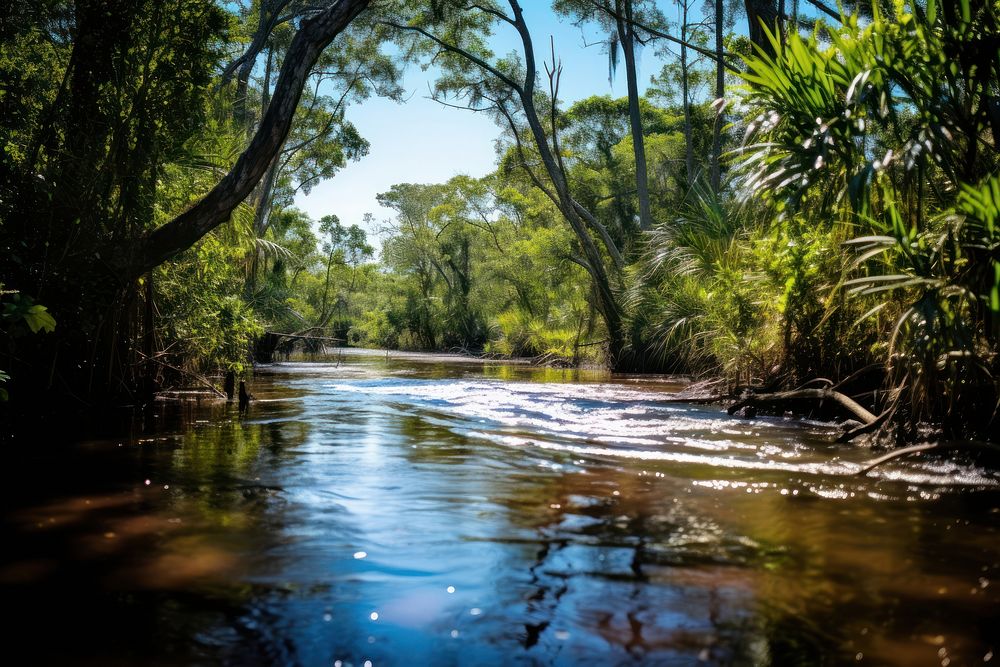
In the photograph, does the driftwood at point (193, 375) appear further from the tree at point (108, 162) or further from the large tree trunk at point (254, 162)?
the large tree trunk at point (254, 162)

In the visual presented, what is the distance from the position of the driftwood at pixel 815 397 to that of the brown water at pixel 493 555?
424 mm

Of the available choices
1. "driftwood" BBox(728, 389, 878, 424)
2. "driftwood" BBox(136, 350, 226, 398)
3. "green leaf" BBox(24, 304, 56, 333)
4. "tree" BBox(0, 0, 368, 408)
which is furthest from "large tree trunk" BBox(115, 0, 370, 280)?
"driftwood" BBox(728, 389, 878, 424)

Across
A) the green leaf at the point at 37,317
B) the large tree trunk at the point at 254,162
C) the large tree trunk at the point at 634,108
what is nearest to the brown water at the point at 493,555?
the green leaf at the point at 37,317

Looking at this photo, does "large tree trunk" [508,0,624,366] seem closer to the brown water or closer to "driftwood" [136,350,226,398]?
"driftwood" [136,350,226,398]

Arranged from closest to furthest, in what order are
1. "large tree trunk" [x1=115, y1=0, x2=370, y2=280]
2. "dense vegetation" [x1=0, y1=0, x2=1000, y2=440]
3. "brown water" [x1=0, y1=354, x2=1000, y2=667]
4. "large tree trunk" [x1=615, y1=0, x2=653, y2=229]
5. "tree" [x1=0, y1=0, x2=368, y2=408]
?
"brown water" [x1=0, y1=354, x2=1000, y2=667] < "dense vegetation" [x1=0, y1=0, x2=1000, y2=440] < "tree" [x1=0, y1=0, x2=368, y2=408] < "large tree trunk" [x1=115, y1=0, x2=370, y2=280] < "large tree trunk" [x1=615, y1=0, x2=653, y2=229]

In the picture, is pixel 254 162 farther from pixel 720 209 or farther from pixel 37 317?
pixel 720 209

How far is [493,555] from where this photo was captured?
3.05 metres

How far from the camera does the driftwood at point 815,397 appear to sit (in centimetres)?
581

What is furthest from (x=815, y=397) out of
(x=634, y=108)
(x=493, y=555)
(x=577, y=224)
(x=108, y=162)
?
(x=634, y=108)

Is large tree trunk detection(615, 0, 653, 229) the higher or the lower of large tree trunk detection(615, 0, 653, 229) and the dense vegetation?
the higher

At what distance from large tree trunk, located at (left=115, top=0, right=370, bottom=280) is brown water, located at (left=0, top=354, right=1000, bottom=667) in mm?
2115

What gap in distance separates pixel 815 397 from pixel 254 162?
232 inches

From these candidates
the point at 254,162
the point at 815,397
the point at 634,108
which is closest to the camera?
the point at 815,397

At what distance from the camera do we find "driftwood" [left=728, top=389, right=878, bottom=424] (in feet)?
19.0
